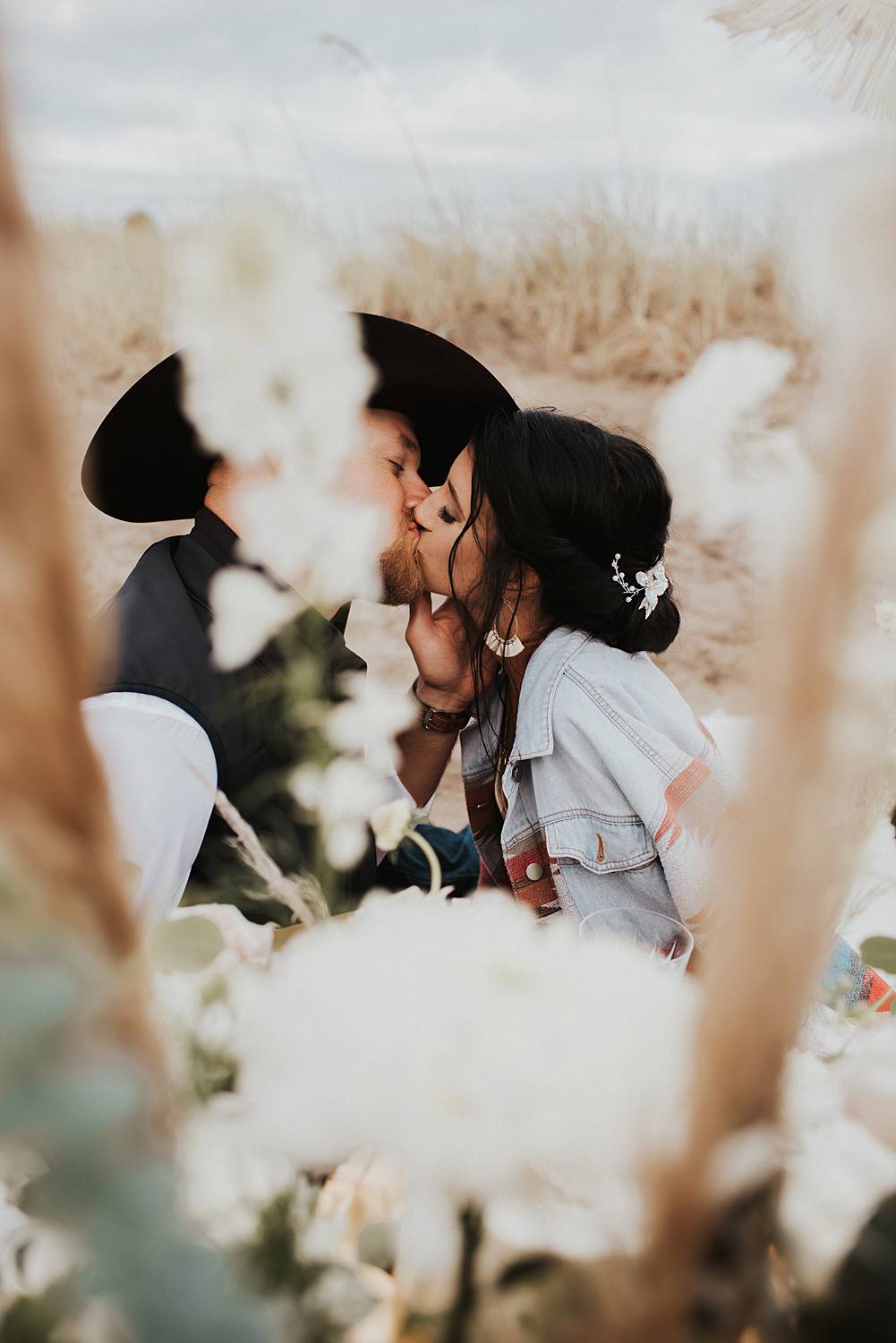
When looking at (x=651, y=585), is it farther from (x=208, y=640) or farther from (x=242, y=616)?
(x=242, y=616)

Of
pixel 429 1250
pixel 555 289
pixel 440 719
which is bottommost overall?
pixel 555 289

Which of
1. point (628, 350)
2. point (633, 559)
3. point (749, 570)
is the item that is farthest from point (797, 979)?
point (628, 350)

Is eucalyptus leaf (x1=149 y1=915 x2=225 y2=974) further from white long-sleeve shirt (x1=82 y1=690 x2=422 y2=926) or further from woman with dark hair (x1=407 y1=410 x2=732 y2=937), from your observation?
woman with dark hair (x1=407 y1=410 x2=732 y2=937)

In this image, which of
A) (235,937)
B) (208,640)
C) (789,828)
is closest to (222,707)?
(208,640)

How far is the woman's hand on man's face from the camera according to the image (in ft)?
6.45

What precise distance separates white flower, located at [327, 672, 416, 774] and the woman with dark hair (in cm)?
112

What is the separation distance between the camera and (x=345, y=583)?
0.53 metres

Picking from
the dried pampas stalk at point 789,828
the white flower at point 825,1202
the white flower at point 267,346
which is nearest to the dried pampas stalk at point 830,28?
the white flower at point 267,346

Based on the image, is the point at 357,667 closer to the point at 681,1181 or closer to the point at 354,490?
the point at 354,490

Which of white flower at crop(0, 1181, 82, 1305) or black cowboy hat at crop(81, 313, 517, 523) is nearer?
white flower at crop(0, 1181, 82, 1305)

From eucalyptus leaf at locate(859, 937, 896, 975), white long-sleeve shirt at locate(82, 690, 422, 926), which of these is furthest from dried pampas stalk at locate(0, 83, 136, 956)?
white long-sleeve shirt at locate(82, 690, 422, 926)

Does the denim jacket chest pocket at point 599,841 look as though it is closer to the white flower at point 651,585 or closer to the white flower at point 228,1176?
the white flower at point 651,585

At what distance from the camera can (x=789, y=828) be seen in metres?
0.22

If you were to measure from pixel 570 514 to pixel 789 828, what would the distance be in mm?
1649
